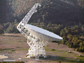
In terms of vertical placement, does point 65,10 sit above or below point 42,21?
above

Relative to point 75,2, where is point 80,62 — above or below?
below

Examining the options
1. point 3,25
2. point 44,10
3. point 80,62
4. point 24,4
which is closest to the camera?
point 80,62

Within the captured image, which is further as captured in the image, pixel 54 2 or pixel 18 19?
pixel 54 2

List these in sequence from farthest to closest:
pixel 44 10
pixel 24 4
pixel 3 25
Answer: pixel 24 4, pixel 44 10, pixel 3 25

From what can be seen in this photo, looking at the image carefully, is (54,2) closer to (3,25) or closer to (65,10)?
(65,10)

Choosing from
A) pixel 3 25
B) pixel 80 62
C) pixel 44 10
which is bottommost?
pixel 80 62

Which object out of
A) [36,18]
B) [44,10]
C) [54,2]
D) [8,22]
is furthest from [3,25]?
[54,2]

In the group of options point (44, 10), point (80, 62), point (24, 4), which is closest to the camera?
point (80, 62)

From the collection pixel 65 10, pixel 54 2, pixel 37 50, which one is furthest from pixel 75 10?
pixel 37 50

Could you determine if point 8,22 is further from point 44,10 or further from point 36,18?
point 44,10
